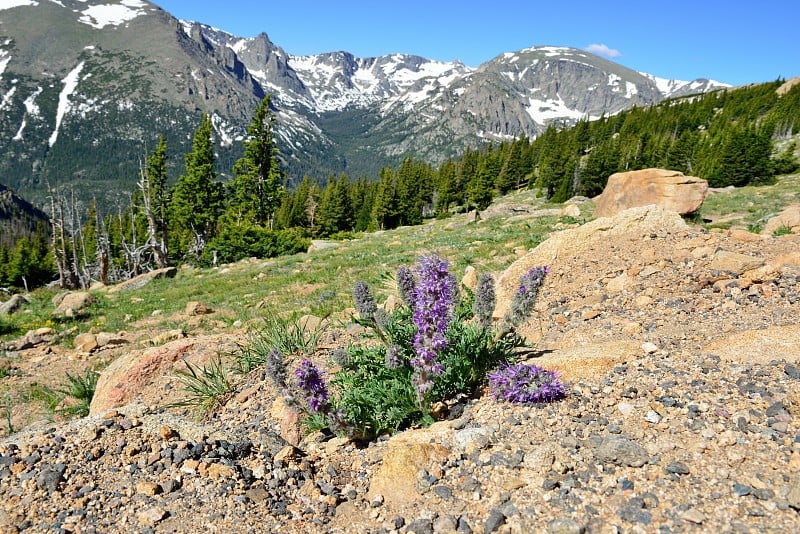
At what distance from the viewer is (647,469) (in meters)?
3.26

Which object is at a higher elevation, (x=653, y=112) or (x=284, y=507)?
(x=653, y=112)

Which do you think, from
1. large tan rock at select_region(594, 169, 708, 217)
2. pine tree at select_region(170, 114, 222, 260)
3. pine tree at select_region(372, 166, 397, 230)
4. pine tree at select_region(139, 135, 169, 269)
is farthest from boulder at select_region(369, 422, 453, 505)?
pine tree at select_region(372, 166, 397, 230)

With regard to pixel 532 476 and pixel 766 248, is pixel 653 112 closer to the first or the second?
pixel 766 248

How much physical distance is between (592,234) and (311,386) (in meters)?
8.19

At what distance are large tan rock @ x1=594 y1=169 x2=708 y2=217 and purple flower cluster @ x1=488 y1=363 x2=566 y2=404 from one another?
734 inches

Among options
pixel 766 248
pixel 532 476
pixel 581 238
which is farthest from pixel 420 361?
pixel 766 248

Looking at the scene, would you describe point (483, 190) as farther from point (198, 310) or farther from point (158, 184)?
point (198, 310)

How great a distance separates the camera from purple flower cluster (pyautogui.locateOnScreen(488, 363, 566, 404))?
416 cm

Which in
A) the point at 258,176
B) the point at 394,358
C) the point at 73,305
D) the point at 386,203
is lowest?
the point at 73,305

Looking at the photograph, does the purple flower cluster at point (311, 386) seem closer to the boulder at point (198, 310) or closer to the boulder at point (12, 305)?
the boulder at point (198, 310)

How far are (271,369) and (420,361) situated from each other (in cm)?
129

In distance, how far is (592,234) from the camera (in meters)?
10.0

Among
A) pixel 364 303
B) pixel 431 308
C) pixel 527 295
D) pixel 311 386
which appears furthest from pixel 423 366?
pixel 527 295

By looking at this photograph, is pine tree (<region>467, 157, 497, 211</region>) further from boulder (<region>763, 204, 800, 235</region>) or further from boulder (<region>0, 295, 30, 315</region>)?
boulder (<region>0, 295, 30, 315</region>)
